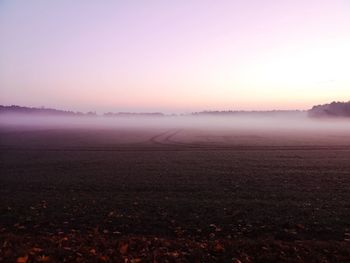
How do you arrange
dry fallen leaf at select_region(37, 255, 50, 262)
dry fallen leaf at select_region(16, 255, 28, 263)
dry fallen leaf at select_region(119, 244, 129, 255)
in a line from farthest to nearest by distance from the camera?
dry fallen leaf at select_region(119, 244, 129, 255) < dry fallen leaf at select_region(37, 255, 50, 262) < dry fallen leaf at select_region(16, 255, 28, 263)

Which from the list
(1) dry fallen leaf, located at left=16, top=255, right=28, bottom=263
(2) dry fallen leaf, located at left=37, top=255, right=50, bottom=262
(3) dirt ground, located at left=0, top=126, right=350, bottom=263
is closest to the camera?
(1) dry fallen leaf, located at left=16, top=255, right=28, bottom=263

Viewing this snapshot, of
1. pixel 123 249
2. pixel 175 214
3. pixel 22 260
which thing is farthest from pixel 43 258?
pixel 175 214

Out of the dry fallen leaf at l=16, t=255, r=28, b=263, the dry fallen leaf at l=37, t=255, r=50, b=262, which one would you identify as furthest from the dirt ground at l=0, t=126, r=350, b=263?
the dry fallen leaf at l=16, t=255, r=28, b=263

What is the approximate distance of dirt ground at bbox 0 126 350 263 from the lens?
1040 centimetres

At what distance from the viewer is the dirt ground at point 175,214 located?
34.1 ft

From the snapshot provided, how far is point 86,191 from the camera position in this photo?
20500mm

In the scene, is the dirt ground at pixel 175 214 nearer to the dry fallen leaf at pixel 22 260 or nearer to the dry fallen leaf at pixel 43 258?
the dry fallen leaf at pixel 43 258

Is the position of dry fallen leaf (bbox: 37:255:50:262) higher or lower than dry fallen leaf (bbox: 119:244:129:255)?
higher

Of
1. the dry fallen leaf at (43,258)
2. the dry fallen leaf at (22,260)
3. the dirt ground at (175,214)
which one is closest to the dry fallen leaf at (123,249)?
the dirt ground at (175,214)

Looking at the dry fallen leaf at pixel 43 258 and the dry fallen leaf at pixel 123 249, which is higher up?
the dry fallen leaf at pixel 43 258

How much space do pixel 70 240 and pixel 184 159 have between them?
25.1 meters

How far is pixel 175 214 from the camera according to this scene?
1532cm

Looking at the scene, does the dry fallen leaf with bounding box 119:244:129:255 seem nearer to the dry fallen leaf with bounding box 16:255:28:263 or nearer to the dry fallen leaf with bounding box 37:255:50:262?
the dry fallen leaf with bounding box 37:255:50:262

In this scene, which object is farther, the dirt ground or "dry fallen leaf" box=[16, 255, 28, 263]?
the dirt ground
